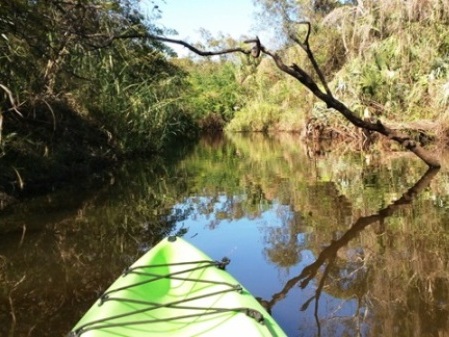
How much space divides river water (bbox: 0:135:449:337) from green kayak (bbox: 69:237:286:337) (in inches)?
24.3

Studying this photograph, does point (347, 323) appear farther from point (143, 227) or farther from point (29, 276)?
point (143, 227)

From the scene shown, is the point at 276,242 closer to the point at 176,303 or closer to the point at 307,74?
the point at 307,74

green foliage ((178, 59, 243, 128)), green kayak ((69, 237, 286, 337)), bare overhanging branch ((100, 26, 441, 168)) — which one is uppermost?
green foliage ((178, 59, 243, 128))

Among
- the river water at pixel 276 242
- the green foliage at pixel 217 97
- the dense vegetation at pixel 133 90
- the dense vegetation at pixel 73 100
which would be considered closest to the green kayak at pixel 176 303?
the river water at pixel 276 242

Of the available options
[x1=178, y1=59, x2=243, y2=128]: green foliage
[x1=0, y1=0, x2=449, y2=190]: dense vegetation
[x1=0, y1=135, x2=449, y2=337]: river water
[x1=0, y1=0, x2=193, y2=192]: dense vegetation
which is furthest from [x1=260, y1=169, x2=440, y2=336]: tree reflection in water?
[x1=178, y1=59, x2=243, y2=128]: green foliage

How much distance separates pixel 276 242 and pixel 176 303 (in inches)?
96.6

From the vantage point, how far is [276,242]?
5.43m

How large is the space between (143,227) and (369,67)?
10.1 meters

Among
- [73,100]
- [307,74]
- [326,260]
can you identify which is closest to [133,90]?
[73,100]

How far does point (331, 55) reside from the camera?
2219 centimetres

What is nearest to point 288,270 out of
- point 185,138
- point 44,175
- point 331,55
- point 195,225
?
point 195,225

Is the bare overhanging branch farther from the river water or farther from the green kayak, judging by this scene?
the green kayak

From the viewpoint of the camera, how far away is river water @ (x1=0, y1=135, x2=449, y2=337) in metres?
3.69

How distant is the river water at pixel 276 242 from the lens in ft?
12.1
